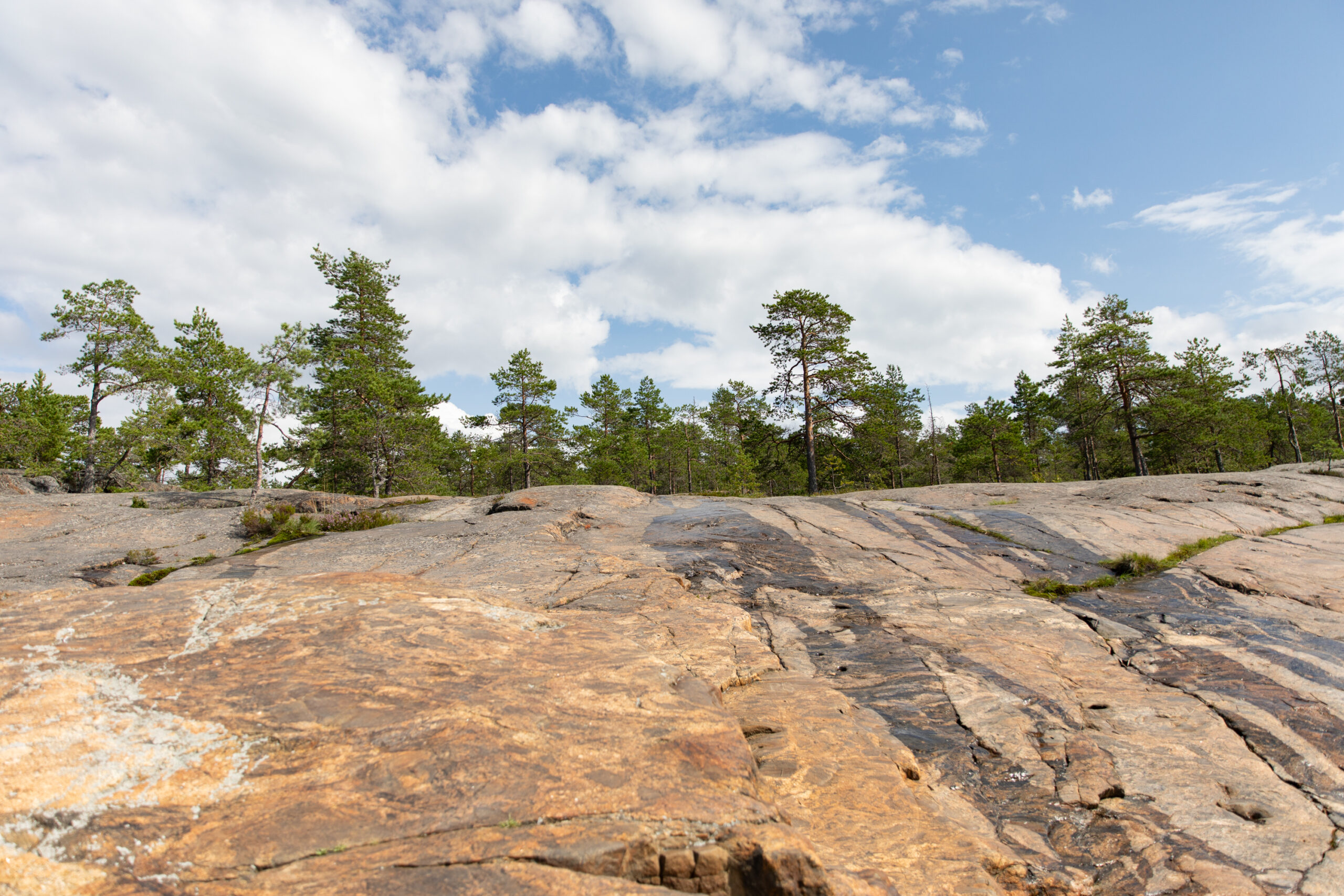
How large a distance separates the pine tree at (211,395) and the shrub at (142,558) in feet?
33.9

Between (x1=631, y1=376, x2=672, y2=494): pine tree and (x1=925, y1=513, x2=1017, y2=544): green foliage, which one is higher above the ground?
(x1=631, y1=376, x2=672, y2=494): pine tree

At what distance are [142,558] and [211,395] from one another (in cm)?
2261

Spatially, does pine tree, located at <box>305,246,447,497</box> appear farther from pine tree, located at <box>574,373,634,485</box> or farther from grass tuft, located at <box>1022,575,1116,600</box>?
grass tuft, located at <box>1022,575,1116,600</box>

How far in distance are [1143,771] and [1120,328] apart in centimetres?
3733

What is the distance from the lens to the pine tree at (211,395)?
2227 cm

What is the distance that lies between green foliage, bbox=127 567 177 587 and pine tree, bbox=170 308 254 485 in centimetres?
1182


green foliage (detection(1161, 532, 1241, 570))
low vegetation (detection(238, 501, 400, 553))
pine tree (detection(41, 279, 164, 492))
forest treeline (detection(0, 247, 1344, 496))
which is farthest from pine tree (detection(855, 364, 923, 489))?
pine tree (detection(41, 279, 164, 492))

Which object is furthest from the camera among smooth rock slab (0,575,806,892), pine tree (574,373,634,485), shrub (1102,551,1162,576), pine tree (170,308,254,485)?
pine tree (574,373,634,485)

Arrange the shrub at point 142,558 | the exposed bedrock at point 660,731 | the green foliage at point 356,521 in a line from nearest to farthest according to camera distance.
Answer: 1. the exposed bedrock at point 660,731
2. the shrub at point 142,558
3. the green foliage at point 356,521

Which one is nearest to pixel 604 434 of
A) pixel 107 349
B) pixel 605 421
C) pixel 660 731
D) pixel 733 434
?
pixel 605 421

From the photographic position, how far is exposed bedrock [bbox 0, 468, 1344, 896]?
108 inches

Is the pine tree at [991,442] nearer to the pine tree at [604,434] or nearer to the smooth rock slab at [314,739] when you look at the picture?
the pine tree at [604,434]

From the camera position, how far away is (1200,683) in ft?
22.1

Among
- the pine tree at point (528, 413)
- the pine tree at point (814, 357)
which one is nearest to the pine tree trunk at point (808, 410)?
the pine tree at point (814, 357)
